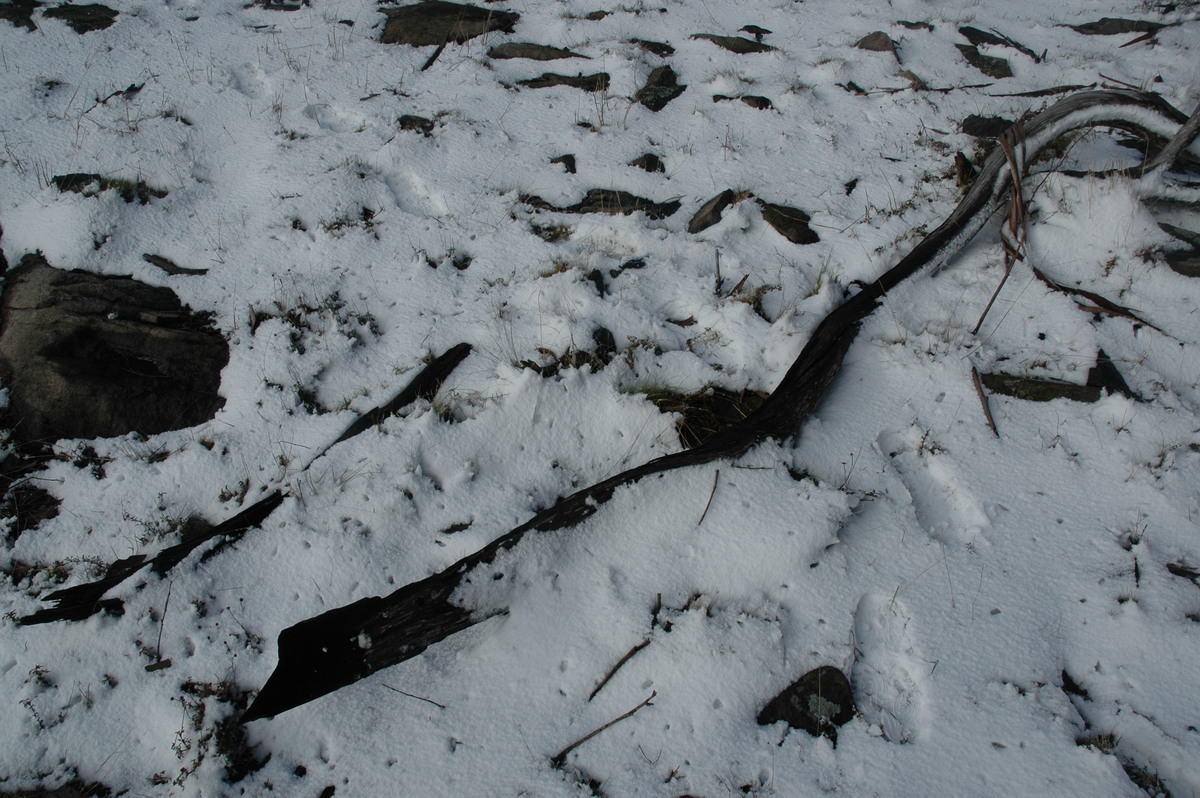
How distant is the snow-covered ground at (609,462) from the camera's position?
Answer: 2.63m

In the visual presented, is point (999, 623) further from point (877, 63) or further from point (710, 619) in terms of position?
point (877, 63)

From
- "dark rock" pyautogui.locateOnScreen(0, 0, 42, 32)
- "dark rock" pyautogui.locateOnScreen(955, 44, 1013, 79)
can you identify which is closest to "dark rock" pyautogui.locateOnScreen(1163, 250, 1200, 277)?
"dark rock" pyautogui.locateOnScreen(955, 44, 1013, 79)

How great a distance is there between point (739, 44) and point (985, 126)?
2441 millimetres

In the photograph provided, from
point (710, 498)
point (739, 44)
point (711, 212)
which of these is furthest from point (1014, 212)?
point (739, 44)

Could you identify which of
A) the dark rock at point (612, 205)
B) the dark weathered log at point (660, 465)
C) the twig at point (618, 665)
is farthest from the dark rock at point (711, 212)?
the twig at point (618, 665)

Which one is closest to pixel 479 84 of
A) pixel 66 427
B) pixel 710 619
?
pixel 66 427

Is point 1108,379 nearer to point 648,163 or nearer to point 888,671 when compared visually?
point 888,671

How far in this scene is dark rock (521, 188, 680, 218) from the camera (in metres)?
4.77

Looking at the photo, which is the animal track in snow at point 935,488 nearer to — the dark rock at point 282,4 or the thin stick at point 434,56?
the thin stick at point 434,56

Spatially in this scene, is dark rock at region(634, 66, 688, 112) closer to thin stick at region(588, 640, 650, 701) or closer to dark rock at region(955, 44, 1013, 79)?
dark rock at region(955, 44, 1013, 79)

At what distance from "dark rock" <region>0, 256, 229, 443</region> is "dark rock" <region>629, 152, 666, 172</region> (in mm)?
3120

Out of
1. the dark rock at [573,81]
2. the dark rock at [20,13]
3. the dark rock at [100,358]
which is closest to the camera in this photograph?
the dark rock at [100,358]

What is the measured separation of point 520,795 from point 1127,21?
28.6 feet

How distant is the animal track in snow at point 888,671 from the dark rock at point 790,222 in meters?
2.51
